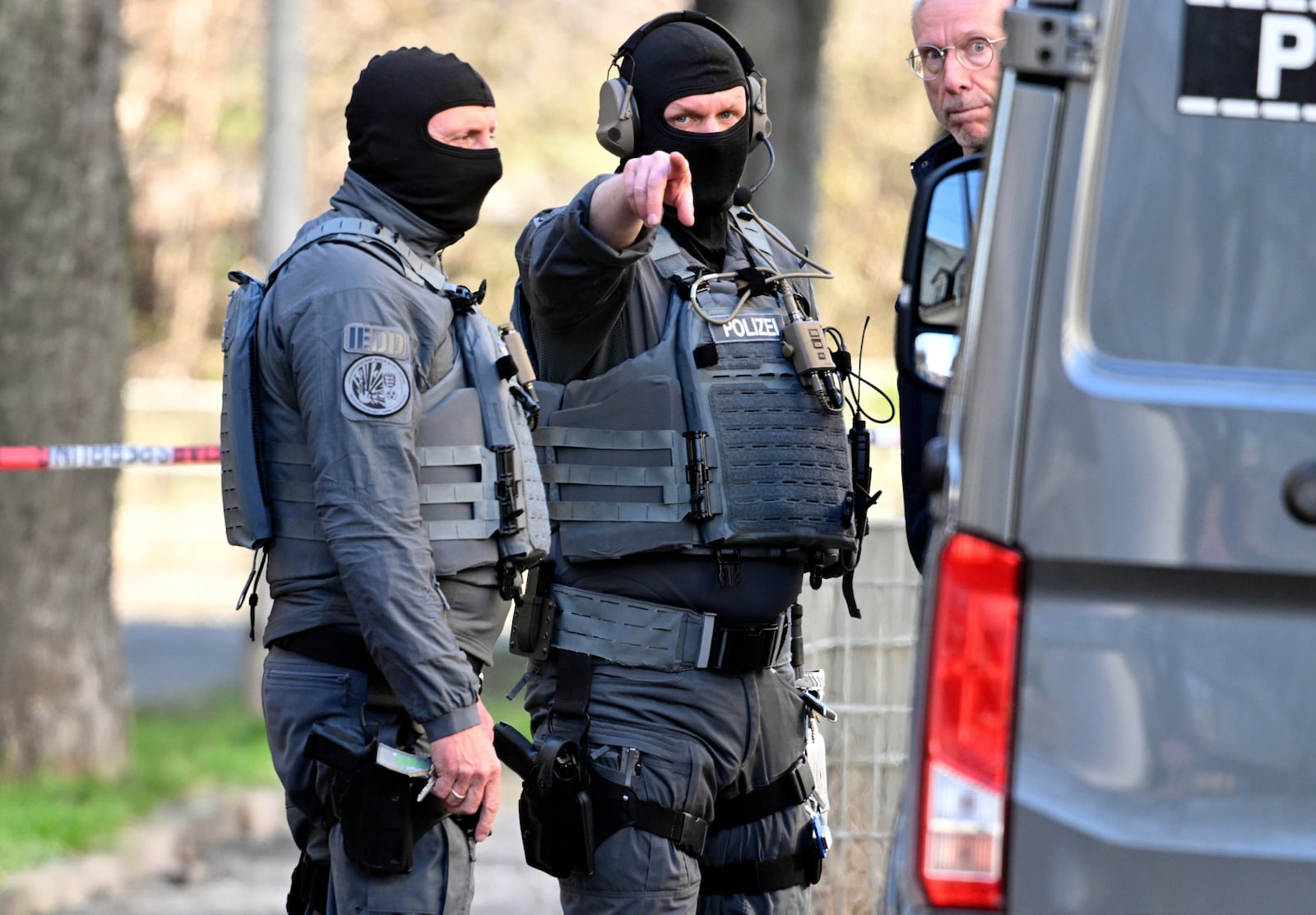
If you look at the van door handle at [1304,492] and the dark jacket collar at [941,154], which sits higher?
the dark jacket collar at [941,154]

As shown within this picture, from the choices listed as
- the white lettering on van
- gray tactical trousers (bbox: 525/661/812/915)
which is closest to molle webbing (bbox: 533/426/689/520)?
gray tactical trousers (bbox: 525/661/812/915)

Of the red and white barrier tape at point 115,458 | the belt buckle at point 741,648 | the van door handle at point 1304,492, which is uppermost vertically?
the van door handle at point 1304,492

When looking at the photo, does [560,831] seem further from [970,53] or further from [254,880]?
[254,880]

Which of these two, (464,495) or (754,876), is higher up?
(464,495)

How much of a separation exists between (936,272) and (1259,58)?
2.83 feet

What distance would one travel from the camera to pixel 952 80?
3340 mm

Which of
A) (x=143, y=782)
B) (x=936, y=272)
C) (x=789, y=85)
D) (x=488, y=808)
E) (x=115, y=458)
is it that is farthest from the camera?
(x=789, y=85)

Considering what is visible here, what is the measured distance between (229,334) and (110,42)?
14.5ft

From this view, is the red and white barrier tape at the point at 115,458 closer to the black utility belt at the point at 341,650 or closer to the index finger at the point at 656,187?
the black utility belt at the point at 341,650

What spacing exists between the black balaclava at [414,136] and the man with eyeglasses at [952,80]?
34.2 inches

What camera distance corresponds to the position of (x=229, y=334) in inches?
134

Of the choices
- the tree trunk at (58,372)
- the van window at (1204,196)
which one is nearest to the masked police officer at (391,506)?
the van window at (1204,196)

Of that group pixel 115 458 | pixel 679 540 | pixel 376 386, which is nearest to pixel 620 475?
pixel 679 540

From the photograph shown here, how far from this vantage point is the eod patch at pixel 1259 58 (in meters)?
2.02
